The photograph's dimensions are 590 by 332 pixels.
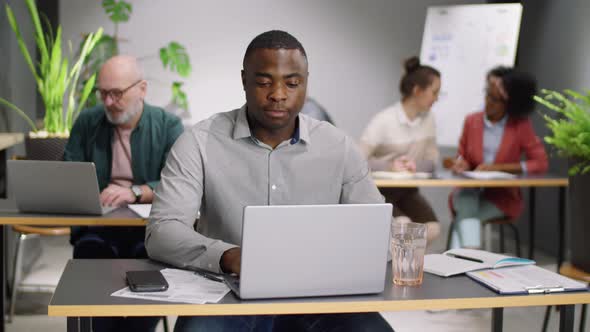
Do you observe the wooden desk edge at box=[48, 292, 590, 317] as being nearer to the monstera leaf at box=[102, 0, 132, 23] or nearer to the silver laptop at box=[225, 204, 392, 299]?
the silver laptop at box=[225, 204, 392, 299]

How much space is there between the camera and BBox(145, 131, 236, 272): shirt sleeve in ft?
6.32

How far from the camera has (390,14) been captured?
6.84 meters

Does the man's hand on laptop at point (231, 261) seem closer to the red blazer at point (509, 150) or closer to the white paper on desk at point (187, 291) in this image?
the white paper on desk at point (187, 291)

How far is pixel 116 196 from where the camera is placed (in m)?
3.04

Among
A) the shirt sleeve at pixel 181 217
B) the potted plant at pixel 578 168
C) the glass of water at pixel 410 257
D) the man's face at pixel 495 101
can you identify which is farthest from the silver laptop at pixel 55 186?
the man's face at pixel 495 101

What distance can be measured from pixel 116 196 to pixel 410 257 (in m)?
1.54

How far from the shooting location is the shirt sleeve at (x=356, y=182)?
2307 millimetres

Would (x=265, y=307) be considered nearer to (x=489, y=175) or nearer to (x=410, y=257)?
(x=410, y=257)

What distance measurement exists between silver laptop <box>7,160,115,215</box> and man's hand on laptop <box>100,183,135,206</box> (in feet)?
0.57

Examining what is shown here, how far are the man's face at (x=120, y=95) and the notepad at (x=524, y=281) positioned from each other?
187cm

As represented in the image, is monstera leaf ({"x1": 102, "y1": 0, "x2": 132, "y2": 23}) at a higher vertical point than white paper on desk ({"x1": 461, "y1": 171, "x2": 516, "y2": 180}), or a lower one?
higher

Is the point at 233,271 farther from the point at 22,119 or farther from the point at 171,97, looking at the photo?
the point at 171,97

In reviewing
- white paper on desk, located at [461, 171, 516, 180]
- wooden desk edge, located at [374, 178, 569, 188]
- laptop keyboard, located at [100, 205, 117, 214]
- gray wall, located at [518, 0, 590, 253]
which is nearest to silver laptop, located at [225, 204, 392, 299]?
laptop keyboard, located at [100, 205, 117, 214]

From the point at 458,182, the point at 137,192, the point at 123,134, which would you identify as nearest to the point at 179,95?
the point at 458,182
